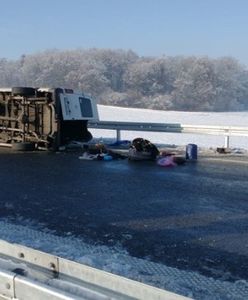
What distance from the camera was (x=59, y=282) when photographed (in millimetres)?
2863

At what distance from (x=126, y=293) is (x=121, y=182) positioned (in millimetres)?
6195

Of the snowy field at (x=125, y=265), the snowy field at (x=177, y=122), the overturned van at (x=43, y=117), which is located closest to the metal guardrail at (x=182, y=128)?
the overturned van at (x=43, y=117)

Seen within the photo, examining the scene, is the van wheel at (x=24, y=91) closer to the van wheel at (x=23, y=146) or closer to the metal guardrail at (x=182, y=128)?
the van wheel at (x=23, y=146)

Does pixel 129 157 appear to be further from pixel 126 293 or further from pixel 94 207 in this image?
pixel 126 293

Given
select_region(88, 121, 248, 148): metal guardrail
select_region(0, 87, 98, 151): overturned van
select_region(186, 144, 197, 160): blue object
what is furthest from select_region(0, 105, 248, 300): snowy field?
select_region(88, 121, 248, 148): metal guardrail

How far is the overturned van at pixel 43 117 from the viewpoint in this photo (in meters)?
14.1

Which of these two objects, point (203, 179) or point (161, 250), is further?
point (203, 179)

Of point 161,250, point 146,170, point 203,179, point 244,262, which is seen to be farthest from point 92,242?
point 146,170

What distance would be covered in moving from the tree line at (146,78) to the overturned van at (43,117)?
75.3 m

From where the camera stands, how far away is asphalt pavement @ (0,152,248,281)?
4.98 m

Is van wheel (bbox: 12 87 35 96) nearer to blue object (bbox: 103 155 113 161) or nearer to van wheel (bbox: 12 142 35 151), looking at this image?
van wheel (bbox: 12 142 35 151)

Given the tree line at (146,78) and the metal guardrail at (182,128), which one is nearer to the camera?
the metal guardrail at (182,128)

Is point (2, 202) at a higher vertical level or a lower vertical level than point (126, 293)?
lower

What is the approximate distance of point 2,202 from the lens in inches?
287
